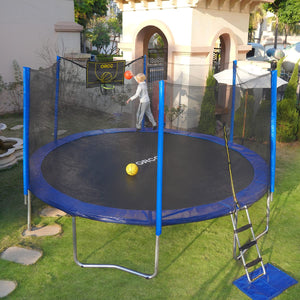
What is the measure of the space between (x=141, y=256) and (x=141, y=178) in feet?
3.86

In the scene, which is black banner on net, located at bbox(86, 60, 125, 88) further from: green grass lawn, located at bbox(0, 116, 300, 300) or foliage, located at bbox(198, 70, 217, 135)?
green grass lawn, located at bbox(0, 116, 300, 300)

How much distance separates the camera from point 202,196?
4246mm

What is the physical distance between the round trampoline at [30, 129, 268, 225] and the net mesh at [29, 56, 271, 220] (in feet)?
0.48

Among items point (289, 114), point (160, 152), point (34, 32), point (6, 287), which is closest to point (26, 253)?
point (6, 287)

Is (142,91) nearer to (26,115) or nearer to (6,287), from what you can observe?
(26,115)

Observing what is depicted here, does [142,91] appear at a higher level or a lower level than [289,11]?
lower

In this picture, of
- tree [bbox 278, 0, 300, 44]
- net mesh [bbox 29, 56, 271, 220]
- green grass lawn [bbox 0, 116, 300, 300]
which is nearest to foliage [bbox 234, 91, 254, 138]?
net mesh [bbox 29, 56, 271, 220]

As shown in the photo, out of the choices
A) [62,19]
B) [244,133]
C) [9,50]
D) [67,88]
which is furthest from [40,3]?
[244,133]

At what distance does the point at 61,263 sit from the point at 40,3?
29.0 feet

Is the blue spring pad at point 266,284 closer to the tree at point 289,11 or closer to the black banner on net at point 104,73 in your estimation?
the black banner on net at point 104,73

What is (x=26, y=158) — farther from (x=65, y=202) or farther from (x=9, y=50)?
(x=9, y=50)

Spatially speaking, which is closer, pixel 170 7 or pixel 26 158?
pixel 26 158

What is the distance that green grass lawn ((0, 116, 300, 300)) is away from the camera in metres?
3.41

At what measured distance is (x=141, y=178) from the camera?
482 centimetres
